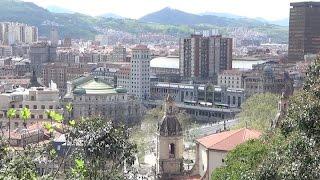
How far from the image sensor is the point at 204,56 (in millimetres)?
110000

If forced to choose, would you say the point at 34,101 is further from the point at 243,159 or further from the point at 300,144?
the point at 300,144

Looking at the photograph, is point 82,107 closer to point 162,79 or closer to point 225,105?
point 225,105

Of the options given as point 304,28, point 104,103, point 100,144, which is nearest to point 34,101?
point 104,103

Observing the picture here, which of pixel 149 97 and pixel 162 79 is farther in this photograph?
pixel 162 79

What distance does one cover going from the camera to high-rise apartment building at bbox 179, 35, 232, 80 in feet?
358

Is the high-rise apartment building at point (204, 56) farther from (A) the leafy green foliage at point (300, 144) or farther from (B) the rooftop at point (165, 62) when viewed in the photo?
(A) the leafy green foliage at point (300, 144)

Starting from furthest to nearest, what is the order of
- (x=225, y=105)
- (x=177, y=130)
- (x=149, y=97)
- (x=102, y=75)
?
(x=102, y=75) → (x=149, y=97) → (x=225, y=105) → (x=177, y=130)

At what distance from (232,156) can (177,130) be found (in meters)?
9.74

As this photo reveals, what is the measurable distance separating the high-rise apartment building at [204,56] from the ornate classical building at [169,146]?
75.5 metres

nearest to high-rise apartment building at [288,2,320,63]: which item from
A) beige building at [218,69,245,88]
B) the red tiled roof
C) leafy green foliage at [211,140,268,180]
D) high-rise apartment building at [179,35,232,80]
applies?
high-rise apartment building at [179,35,232,80]

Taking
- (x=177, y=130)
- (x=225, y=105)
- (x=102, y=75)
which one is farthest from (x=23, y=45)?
(x=177, y=130)

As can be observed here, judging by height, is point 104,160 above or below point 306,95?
below

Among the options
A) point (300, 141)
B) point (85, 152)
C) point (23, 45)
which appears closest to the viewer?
point (300, 141)

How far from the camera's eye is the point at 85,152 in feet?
73.1
